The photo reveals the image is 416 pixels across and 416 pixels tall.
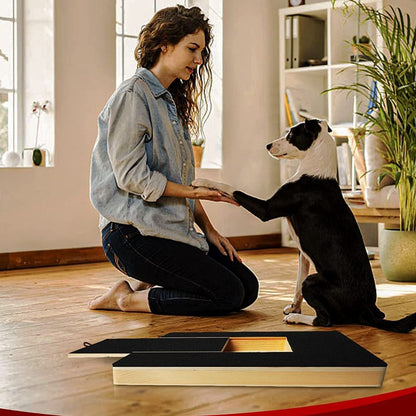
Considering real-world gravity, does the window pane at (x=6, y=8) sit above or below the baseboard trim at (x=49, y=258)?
above

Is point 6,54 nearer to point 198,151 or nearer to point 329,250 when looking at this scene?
point 198,151

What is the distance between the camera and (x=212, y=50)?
216 inches

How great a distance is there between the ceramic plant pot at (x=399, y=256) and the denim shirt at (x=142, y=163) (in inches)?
58.4

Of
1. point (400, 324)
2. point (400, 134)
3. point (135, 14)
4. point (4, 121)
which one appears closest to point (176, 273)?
point (400, 324)

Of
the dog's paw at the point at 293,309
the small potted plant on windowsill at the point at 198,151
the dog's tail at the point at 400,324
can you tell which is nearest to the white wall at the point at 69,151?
the small potted plant on windowsill at the point at 198,151

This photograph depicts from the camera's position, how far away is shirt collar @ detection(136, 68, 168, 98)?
2.66m

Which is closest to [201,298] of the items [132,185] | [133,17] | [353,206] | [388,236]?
[132,185]

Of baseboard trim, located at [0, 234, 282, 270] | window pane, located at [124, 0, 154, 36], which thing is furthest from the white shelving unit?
baseboard trim, located at [0, 234, 282, 270]

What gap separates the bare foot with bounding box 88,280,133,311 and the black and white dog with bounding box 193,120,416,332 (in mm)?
503

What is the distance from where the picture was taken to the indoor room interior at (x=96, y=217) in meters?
1.66

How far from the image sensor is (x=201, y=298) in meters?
2.61

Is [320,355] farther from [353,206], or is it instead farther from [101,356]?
[353,206]

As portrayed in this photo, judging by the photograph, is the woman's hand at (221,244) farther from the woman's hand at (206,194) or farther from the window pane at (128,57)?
the window pane at (128,57)

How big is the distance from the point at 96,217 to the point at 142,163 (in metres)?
2.19
